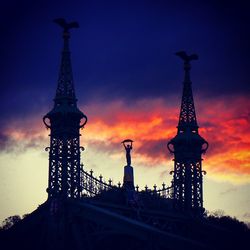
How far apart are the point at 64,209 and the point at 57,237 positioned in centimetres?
278

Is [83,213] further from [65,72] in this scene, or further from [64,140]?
[65,72]

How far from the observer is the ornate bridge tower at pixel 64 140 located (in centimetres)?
7188

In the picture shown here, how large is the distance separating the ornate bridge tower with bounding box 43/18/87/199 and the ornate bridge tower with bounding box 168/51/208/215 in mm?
15894

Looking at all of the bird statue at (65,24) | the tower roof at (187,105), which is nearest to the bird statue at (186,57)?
the tower roof at (187,105)

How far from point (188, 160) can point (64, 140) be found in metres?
18.0

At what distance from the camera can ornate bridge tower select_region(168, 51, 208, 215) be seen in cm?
8394

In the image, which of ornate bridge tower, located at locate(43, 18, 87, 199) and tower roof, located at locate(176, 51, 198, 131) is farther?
tower roof, located at locate(176, 51, 198, 131)

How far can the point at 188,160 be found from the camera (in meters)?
84.4

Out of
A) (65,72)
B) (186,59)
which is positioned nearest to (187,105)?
(186,59)

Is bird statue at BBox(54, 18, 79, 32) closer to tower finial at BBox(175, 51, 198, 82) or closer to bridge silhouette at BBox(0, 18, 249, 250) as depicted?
bridge silhouette at BBox(0, 18, 249, 250)

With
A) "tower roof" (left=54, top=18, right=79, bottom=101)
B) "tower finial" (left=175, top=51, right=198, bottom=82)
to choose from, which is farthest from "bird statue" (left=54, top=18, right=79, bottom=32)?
"tower finial" (left=175, top=51, right=198, bottom=82)

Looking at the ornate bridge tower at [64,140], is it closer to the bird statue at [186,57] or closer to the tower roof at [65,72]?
the tower roof at [65,72]

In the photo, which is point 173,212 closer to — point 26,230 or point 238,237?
point 238,237

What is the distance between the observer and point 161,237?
6275 cm
